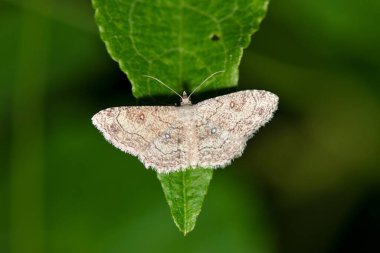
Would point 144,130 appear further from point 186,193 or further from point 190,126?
point 186,193

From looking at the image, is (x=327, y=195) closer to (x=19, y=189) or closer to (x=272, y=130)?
(x=272, y=130)

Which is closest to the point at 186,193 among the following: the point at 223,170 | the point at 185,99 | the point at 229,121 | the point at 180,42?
the point at 185,99

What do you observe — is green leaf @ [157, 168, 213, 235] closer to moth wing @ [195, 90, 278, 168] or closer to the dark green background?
moth wing @ [195, 90, 278, 168]

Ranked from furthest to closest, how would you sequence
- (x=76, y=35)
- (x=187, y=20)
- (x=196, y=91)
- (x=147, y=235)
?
(x=76, y=35), (x=147, y=235), (x=196, y=91), (x=187, y=20)

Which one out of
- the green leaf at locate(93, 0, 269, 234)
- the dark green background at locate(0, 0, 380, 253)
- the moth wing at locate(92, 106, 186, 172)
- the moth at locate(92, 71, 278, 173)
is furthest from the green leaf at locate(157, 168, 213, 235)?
the dark green background at locate(0, 0, 380, 253)

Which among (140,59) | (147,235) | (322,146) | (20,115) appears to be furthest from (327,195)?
(20,115)

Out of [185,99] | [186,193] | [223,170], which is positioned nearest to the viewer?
[186,193]

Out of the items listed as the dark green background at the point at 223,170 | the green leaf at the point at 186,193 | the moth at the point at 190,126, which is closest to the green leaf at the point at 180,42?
the green leaf at the point at 186,193
